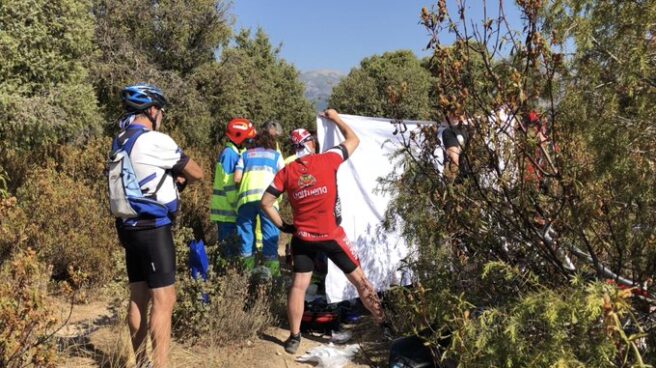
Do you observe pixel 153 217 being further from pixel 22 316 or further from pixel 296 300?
pixel 296 300

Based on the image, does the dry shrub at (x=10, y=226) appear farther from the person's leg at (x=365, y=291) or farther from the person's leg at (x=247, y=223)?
the person's leg at (x=365, y=291)

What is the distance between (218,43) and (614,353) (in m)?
14.7

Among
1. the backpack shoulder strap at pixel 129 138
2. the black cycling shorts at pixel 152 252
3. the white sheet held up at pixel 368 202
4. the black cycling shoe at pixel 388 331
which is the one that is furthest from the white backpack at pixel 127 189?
the white sheet held up at pixel 368 202

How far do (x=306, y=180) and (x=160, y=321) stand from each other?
5.10 ft

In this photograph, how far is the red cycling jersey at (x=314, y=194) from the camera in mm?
4234

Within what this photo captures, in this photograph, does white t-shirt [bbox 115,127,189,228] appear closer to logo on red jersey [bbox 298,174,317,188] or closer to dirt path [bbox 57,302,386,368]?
dirt path [bbox 57,302,386,368]

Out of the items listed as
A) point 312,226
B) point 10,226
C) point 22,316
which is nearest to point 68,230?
point 10,226

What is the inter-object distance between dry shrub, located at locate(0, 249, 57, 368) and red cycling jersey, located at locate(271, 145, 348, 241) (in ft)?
7.21

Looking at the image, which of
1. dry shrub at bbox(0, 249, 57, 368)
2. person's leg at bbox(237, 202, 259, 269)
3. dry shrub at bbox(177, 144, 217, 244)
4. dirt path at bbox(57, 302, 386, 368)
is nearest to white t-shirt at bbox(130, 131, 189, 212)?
dry shrub at bbox(0, 249, 57, 368)

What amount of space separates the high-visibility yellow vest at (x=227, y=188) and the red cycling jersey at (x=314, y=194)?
4.93ft

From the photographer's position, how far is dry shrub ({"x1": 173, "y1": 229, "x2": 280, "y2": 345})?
163 inches

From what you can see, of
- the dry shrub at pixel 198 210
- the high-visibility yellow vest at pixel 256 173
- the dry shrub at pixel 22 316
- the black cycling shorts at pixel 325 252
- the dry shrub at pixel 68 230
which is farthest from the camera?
the dry shrub at pixel 198 210

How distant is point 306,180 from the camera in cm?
424

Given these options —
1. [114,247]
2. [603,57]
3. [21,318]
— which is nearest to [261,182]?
[114,247]
